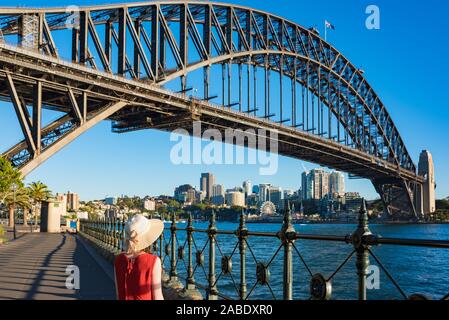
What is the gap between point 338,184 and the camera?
14412cm

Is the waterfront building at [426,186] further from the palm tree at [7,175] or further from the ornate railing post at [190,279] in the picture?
the ornate railing post at [190,279]

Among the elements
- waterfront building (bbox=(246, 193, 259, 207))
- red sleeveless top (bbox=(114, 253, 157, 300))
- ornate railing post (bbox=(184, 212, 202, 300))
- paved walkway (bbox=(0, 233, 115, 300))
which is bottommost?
paved walkway (bbox=(0, 233, 115, 300))

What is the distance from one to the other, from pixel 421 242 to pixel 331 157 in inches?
2645

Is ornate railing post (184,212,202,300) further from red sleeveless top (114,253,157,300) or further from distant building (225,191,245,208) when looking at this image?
distant building (225,191,245,208)

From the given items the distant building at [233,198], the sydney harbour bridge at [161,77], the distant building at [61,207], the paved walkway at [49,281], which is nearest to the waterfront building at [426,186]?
the sydney harbour bridge at [161,77]

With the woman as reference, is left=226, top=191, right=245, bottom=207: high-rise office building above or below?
above

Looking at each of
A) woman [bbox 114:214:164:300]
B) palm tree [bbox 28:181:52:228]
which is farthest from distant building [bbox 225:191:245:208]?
woman [bbox 114:214:164:300]

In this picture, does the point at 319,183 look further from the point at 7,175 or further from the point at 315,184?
the point at 7,175

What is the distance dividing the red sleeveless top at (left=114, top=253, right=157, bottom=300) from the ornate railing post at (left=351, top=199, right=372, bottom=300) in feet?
5.03

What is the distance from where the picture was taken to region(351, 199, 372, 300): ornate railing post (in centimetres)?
410

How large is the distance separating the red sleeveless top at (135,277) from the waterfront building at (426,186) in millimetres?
100980

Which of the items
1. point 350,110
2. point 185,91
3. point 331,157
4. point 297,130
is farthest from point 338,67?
point 185,91
